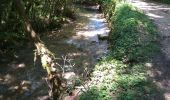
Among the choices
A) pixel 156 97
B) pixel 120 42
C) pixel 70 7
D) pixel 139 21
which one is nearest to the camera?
pixel 156 97

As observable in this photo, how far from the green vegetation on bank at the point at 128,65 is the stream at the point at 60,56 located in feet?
3.13

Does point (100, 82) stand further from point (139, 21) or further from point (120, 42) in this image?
point (139, 21)

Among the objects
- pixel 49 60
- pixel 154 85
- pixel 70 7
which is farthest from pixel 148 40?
pixel 70 7

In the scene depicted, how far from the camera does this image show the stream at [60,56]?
10.3 m

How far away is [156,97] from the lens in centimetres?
744

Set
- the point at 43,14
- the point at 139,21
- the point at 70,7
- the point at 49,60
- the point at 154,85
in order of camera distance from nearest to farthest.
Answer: the point at 154,85 → the point at 49,60 → the point at 139,21 → the point at 43,14 → the point at 70,7

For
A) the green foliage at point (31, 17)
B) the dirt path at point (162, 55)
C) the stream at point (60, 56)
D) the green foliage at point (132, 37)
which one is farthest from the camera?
the green foliage at point (31, 17)

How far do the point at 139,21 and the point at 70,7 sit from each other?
6946mm

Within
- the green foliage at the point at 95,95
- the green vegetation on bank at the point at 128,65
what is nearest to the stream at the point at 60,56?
the green vegetation on bank at the point at 128,65

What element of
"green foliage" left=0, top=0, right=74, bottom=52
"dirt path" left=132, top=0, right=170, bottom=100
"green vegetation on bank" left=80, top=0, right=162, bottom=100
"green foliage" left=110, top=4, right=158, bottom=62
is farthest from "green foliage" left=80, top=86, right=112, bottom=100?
"green foliage" left=0, top=0, right=74, bottom=52

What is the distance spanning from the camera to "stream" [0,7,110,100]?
10.3m

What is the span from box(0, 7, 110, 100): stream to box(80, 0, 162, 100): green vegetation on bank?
3.13 feet

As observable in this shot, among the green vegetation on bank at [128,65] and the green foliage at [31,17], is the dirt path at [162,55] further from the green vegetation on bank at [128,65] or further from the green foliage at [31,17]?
the green foliage at [31,17]

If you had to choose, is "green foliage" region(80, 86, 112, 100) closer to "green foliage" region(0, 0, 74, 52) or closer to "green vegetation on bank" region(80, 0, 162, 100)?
"green vegetation on bank" region(80, 0, 162, 100)
